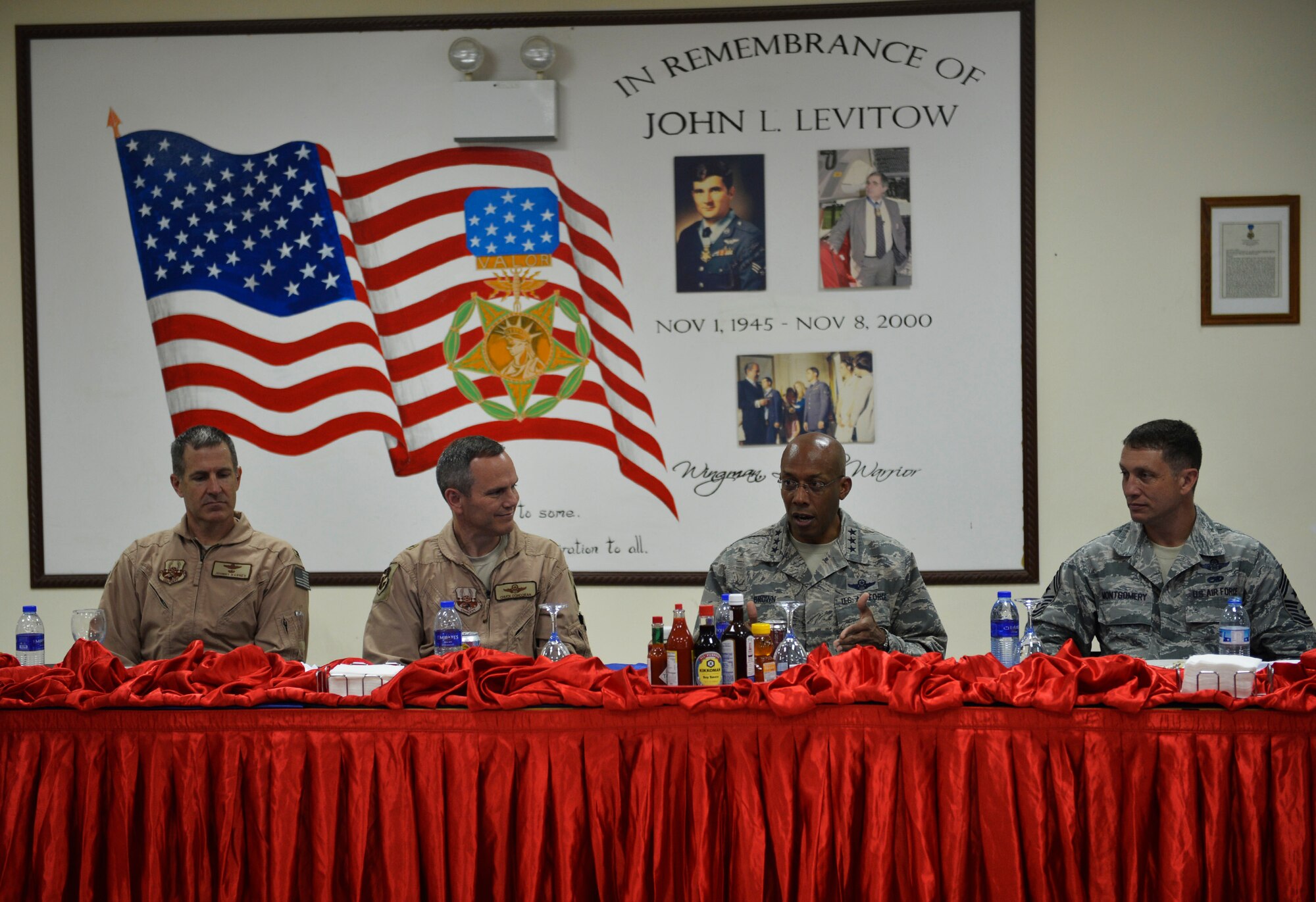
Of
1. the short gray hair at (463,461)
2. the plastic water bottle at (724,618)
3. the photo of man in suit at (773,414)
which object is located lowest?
the plastic water bottle at (724,618)

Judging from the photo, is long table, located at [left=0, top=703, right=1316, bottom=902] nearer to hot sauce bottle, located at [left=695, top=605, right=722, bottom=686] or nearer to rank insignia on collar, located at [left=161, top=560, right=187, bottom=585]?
hot sauce bottle, located at [left=695, top=605, right=722, bottom=686]

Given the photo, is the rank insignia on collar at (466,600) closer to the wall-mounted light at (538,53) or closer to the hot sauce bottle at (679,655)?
the hot sauce bottle at (679,655)

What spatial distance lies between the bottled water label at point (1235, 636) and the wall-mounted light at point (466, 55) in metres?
3.10

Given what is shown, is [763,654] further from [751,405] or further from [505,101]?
[505,101]

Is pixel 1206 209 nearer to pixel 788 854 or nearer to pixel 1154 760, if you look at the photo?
pixel 1154 760

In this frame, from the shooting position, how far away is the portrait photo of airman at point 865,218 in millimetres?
4094

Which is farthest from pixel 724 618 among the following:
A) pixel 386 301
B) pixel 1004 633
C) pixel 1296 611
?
pixel 386 301

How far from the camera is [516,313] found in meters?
4.22

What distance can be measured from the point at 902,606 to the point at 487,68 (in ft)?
8.25

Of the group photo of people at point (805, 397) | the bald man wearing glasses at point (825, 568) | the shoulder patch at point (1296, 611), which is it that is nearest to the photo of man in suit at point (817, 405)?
the group photo of people at point (805, 397)

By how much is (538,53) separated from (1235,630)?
2974 mm

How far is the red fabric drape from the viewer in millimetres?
2096

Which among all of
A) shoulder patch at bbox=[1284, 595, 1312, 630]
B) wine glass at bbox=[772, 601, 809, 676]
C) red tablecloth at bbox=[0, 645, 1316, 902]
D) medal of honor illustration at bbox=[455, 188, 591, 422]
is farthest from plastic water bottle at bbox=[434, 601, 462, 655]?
shoulder patch at bbox=[1284, 595, 1312, 630]

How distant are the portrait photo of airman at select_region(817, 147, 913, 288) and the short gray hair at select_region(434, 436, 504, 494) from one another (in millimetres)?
1525
